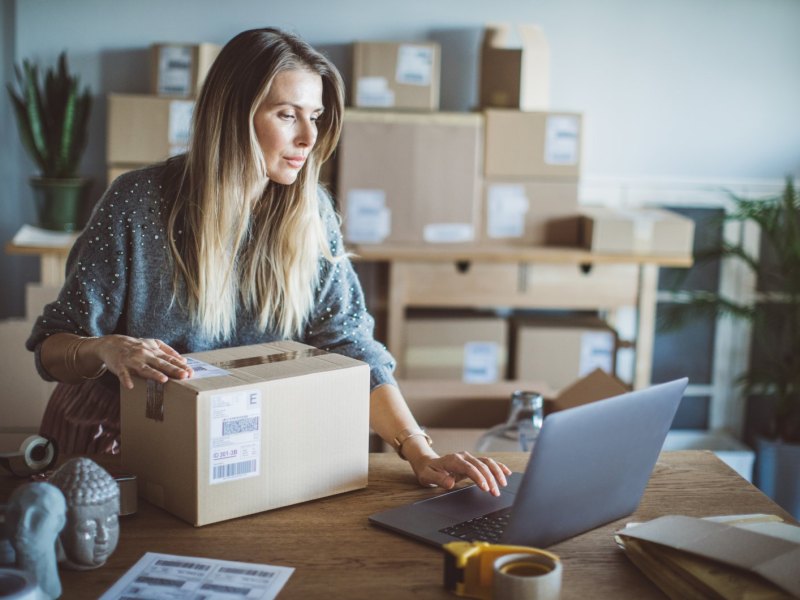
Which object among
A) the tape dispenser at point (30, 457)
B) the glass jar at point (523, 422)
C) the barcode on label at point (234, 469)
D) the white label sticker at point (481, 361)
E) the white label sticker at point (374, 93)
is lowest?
the white label sticker at point (481, 361)

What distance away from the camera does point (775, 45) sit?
4.04 metres

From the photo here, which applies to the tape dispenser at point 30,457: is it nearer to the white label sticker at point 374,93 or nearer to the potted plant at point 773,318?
the white label sticker at point 374,93

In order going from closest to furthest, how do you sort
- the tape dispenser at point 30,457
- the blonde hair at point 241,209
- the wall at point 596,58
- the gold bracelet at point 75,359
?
the tape dispenser at point 30,457 < the gold bracelet at point 75,359 < the blonde hair at point 241,209 < the wall at point 596,58

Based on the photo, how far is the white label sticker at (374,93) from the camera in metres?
3.64

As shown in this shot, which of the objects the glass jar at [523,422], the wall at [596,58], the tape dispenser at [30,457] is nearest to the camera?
the tape dispenser at [30,457]

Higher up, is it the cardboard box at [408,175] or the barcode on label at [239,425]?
the cardboard box at [408,175]

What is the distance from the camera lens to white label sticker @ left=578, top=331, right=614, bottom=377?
3662 millimetres

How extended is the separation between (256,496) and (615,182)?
2.93 meters

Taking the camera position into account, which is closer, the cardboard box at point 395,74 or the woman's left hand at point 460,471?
the woman's left hand at point 460,471

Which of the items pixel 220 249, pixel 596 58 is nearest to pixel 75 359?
pixel 220 249

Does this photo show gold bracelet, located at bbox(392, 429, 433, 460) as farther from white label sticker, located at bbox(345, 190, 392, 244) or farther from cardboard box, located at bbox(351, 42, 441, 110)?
Result: cardboard box, located at bbox(351, 42, 441, 110)

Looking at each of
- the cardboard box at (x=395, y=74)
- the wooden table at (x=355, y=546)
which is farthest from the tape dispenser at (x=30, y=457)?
the cardboard box at (x=395, y=74)

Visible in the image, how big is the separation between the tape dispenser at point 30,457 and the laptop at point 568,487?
0.51 meters

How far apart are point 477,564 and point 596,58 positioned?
3112mm
